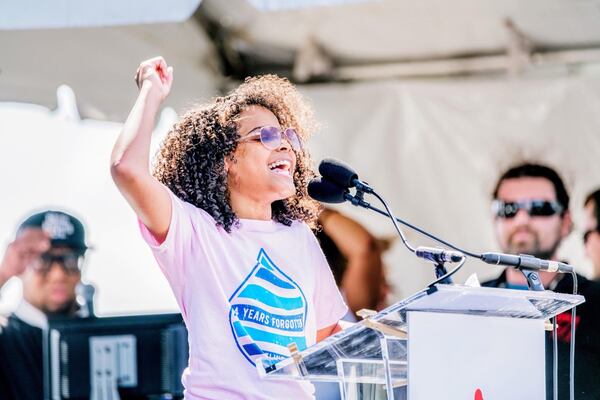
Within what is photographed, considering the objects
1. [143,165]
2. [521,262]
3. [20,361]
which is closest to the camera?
[521,262]

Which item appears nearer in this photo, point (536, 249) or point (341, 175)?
point (341, 175)

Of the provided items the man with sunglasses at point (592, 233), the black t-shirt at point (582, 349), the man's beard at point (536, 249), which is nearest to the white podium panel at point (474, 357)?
the black t-shirt at point (582, 349)

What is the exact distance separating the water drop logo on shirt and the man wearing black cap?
3.12 m

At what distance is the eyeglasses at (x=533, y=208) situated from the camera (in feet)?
19.2

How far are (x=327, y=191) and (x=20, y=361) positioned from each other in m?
3.47

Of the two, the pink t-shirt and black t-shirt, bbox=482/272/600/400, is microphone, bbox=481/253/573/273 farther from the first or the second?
black t-shirt, bbox=482/272/600/400

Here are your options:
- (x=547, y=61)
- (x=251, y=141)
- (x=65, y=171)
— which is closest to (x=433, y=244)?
(x=547, y=61)

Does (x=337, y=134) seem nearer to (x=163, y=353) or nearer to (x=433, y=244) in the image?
(x=433, y=244)

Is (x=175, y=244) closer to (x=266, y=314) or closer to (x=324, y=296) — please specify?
(x=266, y=314)

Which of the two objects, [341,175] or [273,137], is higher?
[273,137]

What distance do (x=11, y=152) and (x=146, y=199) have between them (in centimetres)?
327

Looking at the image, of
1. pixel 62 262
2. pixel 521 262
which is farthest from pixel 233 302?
pixel 62 262

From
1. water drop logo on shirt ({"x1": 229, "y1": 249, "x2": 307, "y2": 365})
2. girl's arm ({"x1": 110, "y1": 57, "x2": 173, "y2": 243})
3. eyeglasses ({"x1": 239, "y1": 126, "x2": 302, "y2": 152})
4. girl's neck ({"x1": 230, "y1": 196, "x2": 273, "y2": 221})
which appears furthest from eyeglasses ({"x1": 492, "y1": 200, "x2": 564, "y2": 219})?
girl's arm ({"x1": 110, "y1": 57, "x2": 173, "y2": 243})

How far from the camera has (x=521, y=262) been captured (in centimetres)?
283
